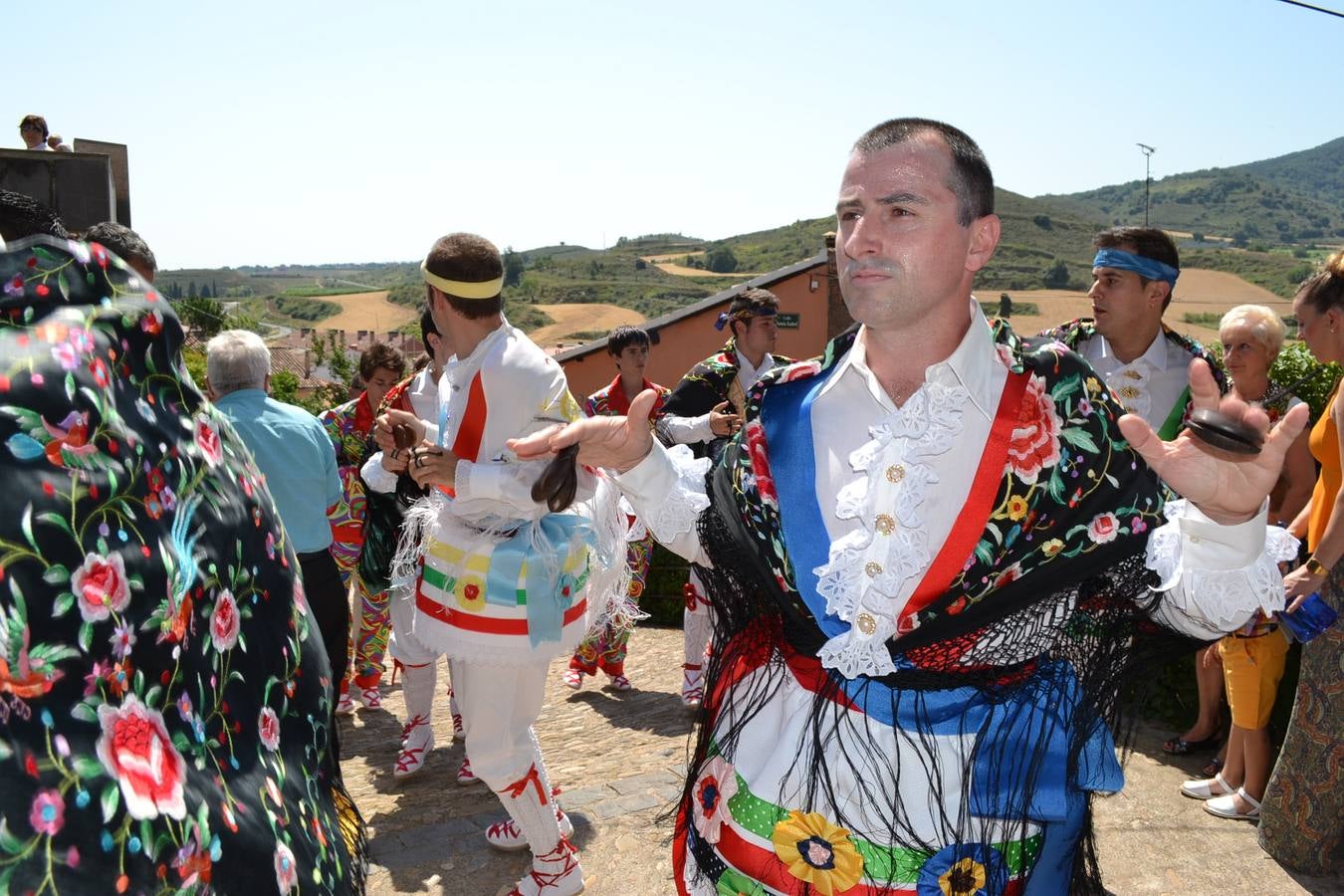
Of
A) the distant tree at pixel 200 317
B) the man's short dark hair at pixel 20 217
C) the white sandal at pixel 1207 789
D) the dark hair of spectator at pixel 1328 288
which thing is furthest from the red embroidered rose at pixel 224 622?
the distant tree at pixel 200 317

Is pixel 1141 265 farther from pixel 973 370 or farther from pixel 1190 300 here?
pixel 1190 300

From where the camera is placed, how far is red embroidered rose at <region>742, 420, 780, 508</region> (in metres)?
2.39

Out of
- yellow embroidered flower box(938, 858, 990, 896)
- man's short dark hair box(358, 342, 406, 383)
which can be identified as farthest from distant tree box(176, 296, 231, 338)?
yellow embroidered flower box(938, 858, 990, 896)

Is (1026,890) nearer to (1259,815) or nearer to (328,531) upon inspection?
(1259,815)

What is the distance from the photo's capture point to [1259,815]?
429 centimetres

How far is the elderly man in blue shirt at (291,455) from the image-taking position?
4535mm

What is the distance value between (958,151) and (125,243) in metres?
3.43

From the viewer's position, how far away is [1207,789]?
15.3 feet

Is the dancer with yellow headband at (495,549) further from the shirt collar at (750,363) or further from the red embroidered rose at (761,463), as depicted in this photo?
the shirt collar at (750,363)

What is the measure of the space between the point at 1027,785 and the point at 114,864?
171 centimetres

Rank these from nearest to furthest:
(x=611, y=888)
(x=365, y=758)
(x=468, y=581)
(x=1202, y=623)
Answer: (x=1202, y=623)
(x=468, y=581)
(x=611, y=888)
(x=365, y=758)

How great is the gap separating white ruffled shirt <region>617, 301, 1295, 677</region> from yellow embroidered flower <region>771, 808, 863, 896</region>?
33 centimetres

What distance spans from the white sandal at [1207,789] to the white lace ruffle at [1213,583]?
2955 millimetres

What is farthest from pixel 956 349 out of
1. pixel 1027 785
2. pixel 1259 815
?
pixel 1259 815
